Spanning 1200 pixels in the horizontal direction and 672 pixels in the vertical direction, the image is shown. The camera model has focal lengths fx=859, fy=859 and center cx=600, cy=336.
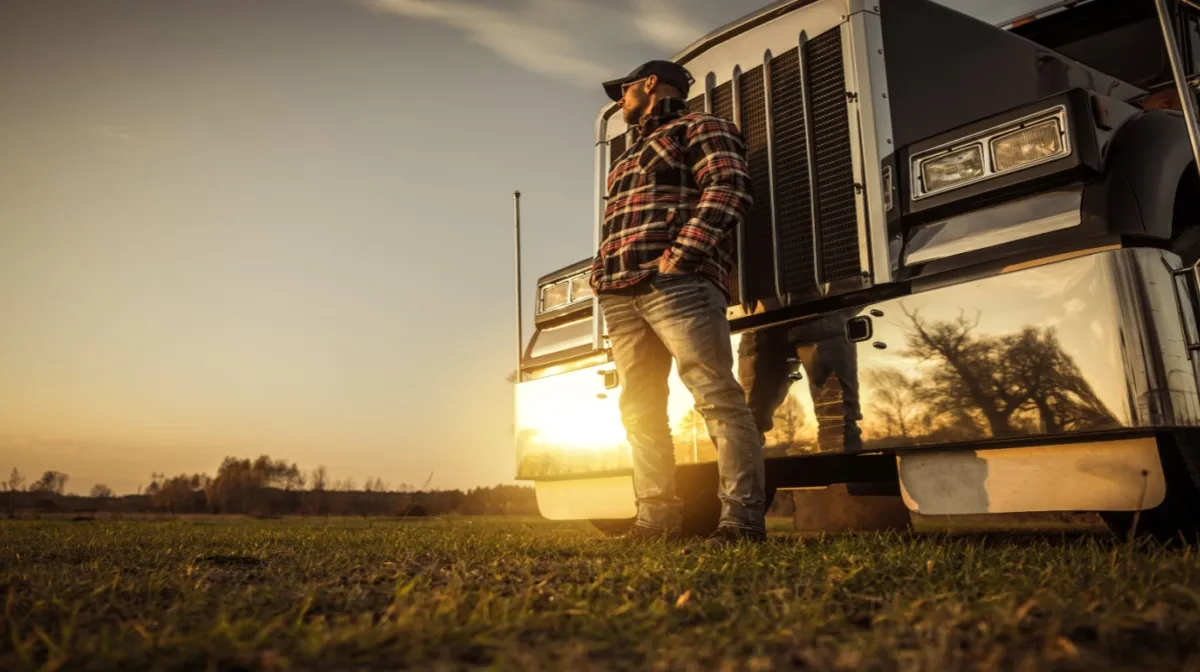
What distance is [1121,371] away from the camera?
284 cm

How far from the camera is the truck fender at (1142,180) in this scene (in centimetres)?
297

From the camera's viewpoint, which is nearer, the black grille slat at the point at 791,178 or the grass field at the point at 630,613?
the grass field at the point at 630,613

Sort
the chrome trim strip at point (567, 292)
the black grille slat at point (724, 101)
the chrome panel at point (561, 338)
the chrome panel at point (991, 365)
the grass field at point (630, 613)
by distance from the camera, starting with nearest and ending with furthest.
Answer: the grass field at point (630, 613), the chrome panel at point (991, 365), the black grille slat at point (724, 101), the chrome panel at point (561, 338), the chrome trim strip at point (567, 292)

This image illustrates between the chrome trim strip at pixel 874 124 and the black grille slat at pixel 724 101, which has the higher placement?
the black grille slat at pixel 724 101

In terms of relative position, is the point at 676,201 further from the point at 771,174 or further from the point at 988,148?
the point at 988,148

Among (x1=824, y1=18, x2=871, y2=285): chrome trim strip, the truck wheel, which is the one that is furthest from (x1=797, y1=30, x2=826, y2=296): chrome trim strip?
the truck wheel

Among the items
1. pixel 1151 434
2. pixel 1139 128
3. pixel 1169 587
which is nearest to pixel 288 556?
pixel 1169 587

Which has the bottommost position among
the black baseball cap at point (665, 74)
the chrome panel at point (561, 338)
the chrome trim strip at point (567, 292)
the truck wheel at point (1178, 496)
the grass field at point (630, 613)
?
the grass field at point (630, 613)

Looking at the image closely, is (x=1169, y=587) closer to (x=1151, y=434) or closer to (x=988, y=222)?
(x=1151, y=434)

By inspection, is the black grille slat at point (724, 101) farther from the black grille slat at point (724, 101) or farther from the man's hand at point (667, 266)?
the man's hand at point (667, 266)

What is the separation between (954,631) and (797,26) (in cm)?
332

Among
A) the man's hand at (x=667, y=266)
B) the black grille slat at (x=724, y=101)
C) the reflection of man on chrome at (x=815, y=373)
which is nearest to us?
the reflection of man on chrome at (x=815, y=373)

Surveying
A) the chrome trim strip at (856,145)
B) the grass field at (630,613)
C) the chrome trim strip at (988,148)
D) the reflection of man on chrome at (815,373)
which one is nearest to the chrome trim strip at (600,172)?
the reflection of man on chrome at (815,373)

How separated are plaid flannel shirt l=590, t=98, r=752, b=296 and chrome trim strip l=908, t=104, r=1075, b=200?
2.30 ft
